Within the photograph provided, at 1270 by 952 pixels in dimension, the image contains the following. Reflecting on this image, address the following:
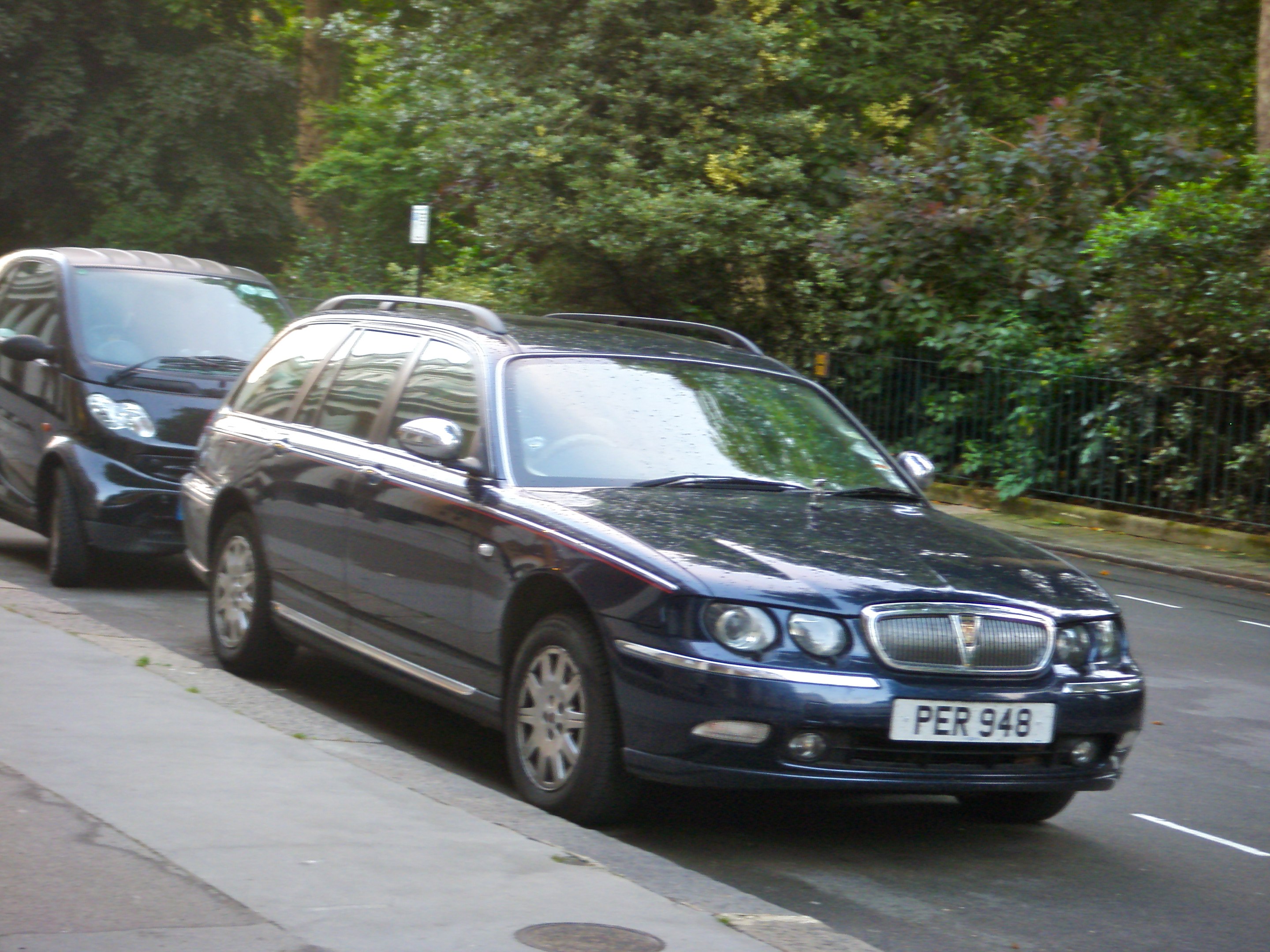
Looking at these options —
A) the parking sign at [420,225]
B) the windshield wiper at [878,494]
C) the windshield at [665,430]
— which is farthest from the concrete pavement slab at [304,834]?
the parking sign at [420,225]

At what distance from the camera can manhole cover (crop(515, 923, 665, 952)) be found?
3840 millimetres

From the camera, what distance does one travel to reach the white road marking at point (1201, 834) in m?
5.64

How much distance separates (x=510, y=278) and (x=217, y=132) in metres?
13.7

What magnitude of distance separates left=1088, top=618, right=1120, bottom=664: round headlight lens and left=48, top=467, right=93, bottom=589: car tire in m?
6.24

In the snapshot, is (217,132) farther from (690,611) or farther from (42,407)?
(690,611)

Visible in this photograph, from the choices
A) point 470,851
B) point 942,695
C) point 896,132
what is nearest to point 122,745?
point 470,851

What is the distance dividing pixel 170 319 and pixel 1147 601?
733 centimetres

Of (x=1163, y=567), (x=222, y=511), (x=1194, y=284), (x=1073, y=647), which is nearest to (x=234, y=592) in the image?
(x=222, y=511)

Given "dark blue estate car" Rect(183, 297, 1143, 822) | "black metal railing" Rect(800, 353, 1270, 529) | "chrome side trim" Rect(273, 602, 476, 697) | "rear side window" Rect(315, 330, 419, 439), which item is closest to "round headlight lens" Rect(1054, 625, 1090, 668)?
"dark blue estate car" Rect(183, 297, 1143, 822)

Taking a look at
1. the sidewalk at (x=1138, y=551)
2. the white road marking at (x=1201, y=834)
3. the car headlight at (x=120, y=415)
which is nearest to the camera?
the white road marking at (x=1201, y=834)

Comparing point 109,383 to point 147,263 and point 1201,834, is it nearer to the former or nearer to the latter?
point 147,263

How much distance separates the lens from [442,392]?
645 cm

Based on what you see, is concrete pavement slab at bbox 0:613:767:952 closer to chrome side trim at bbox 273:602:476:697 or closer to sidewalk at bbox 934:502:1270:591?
chrome side trim at bbox 273:602:476:697

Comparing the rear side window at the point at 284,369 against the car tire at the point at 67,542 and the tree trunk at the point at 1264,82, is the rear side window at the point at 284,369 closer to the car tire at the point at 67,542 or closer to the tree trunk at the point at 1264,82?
the car tire at the point at 67,542
